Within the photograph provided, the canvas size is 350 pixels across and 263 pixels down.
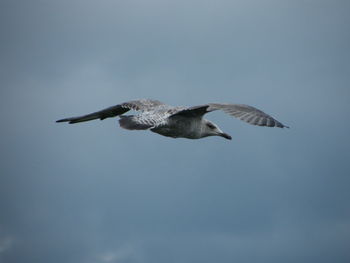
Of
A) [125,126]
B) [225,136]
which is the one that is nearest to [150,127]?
[125,126]

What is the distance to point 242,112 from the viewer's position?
1586cm

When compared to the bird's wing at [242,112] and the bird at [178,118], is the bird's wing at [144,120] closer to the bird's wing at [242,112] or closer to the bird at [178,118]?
the bird at [178,118]

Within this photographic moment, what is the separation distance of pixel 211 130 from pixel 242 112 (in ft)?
6.36

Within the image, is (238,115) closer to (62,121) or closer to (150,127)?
(150,127)

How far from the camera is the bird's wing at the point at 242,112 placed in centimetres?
1548

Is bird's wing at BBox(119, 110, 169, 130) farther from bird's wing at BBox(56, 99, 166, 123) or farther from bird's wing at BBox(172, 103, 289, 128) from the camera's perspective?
bird's wing at BBox(56, 99, 166, 123)

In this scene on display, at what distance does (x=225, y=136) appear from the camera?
18094 mm

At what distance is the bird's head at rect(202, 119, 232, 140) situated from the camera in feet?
56.9

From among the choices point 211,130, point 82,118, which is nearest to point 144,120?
point 211,130

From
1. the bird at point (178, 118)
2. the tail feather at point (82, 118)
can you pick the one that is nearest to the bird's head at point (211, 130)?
the bird at point (178, 118)

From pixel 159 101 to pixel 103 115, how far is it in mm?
1487

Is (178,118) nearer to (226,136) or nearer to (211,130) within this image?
(211,130)

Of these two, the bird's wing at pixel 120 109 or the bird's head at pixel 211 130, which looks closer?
the bird's head at pixel 211 130

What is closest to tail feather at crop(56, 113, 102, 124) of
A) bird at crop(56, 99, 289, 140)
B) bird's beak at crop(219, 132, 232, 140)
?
bird at crop(56, 99, 289, 140)
